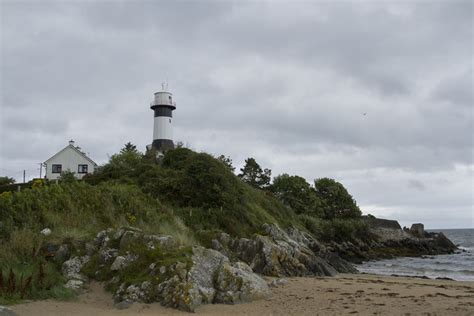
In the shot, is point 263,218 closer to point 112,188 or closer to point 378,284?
point 112,188

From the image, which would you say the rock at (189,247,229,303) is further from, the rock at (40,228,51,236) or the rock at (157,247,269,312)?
the rock at (40,228,51,236)

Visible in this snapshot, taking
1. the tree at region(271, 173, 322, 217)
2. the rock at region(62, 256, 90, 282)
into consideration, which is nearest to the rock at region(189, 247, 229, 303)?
the rock at region(62, 256, 90, 282)

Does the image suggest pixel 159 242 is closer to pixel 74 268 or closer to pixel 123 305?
pixel 74 268

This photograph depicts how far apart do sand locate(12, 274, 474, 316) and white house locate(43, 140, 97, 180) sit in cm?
3493

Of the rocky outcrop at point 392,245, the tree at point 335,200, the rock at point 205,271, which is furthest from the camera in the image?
the tree at point 335,200

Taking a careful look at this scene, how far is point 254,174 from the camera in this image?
4603cm

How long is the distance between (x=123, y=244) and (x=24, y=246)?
274 centimetres

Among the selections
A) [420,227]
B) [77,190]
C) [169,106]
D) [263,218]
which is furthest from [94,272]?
[420,227]

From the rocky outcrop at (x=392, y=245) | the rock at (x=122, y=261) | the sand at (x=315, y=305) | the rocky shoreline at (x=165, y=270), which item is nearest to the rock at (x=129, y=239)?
the rocky shoreline at (x=165, y=270)

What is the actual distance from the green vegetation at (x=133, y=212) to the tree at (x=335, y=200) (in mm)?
8982

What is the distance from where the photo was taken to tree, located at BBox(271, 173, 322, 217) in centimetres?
4416

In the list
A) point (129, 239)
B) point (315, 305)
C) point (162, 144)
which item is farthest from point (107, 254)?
point (162, 144)

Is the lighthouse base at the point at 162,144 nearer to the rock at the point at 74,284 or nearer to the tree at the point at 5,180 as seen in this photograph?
the tree at the point at 5,180

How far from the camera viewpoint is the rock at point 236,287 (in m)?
11.0
